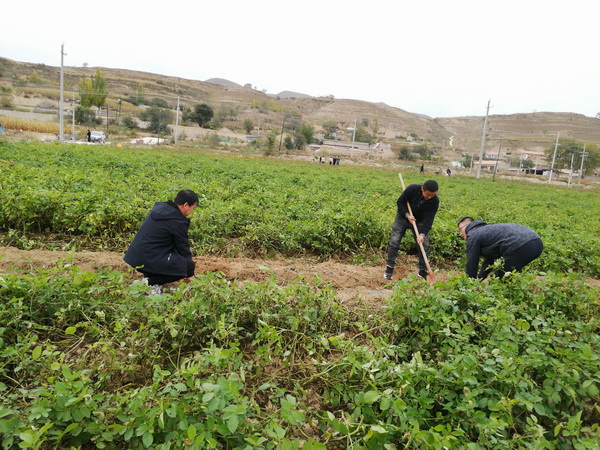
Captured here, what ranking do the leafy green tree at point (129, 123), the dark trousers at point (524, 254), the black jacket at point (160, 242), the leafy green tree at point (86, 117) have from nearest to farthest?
the black jacket at point (160, 242), the dark trousers at point (524, 254), the leafy green tree at point (86, 117), the leafy green tree at point (129, 123)

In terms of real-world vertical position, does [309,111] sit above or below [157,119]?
above

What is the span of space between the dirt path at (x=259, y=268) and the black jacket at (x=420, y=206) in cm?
105

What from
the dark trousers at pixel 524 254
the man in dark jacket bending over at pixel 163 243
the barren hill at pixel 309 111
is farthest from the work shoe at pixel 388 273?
the barren hill at pixel 309 111

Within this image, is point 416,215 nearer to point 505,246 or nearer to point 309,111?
point 505,246

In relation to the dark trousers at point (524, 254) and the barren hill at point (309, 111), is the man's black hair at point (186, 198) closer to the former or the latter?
the dark trousers at point (524, 254)

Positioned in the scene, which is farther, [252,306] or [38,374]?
[252,306]

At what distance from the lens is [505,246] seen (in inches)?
184

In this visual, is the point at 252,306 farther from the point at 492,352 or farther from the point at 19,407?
the point at 492,352

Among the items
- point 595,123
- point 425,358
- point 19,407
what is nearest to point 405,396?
point 425,358

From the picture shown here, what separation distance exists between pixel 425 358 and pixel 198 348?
72.5 inches

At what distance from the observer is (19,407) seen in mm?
2309

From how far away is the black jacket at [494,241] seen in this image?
465 cm

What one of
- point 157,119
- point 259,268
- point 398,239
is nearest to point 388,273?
point 398,239

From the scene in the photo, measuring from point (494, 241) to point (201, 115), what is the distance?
76778 millimetres
